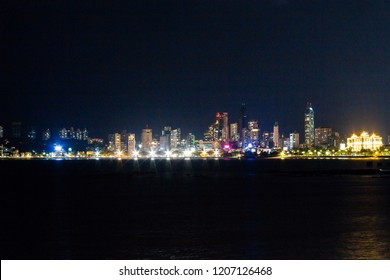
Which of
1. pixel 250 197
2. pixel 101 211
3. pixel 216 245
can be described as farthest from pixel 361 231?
pixel 250 197

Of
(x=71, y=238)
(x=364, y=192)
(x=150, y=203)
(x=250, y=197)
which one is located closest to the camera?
(x=71, y=238)

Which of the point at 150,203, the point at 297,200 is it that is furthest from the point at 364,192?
the point at 150,203

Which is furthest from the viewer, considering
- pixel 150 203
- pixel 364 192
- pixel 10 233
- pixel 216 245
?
pixel 364 192

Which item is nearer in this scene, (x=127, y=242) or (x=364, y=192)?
(x=127, y=242)

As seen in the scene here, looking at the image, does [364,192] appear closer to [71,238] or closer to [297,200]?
[297,200]

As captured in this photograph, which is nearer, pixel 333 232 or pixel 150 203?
pixel 333 232

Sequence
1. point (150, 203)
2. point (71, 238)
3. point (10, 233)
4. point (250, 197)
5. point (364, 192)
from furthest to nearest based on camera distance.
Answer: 1. point (364, 192)
2. point (250, 197)
3. point (150, 203)
4. point (10, 233)
5. point (71, 238)
